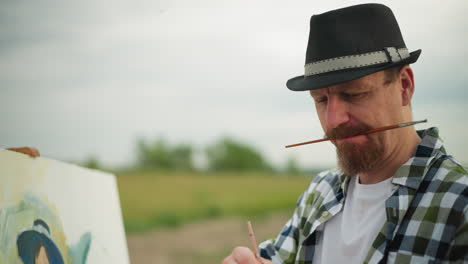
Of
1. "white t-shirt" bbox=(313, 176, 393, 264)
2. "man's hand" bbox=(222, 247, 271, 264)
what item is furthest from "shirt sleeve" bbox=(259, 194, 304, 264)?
"man's hand" bbox=(222, 247, 271, 264)

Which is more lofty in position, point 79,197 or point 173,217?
point 79,197

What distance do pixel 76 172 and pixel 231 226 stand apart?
175 inches

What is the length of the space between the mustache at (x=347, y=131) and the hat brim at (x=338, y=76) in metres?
0.13

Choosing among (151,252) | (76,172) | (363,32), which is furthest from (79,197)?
(151,252)

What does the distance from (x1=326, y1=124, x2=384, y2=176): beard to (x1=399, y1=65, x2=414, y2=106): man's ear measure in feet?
0.45

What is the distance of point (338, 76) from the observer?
1.24m

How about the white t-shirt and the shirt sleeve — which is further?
the shirt sleeve

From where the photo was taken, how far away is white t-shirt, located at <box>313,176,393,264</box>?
128 cm

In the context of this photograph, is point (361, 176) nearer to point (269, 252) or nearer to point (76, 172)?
point (269, 252)

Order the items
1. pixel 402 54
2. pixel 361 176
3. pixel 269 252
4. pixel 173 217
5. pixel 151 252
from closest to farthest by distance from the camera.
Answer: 1. pixel 402 54
2. pixel 361 176
3. pixel 269 252
4. pixel 151 252
5. pixel 173 217

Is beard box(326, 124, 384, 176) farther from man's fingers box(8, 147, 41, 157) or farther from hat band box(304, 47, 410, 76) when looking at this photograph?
man's fingers box(8, 147, 41, 157)

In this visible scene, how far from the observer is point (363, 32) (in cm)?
127

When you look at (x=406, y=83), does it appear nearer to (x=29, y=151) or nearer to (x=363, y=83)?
(x=363, y=83)

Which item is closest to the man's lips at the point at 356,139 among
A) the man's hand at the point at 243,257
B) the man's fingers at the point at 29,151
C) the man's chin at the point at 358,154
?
the man's chin at the point at 358,154
